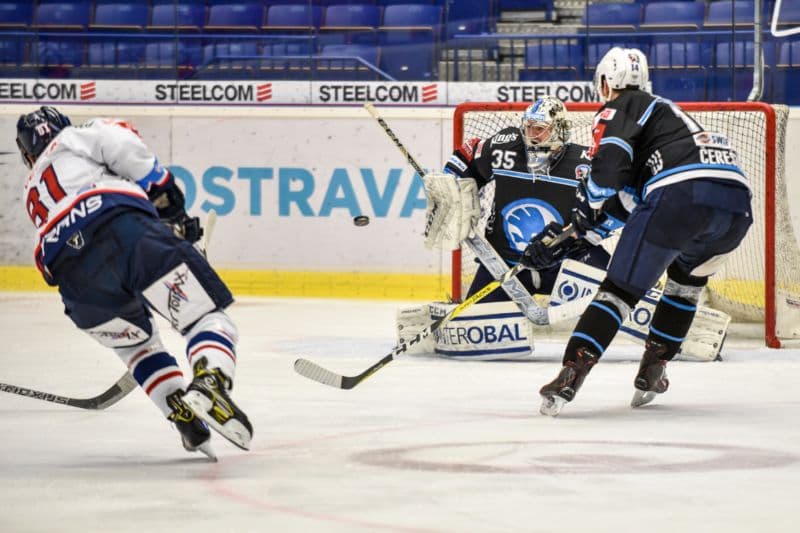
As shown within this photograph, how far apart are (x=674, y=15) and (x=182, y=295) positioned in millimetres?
5420

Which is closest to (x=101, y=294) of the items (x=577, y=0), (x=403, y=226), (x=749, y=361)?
(x=749, y=361)

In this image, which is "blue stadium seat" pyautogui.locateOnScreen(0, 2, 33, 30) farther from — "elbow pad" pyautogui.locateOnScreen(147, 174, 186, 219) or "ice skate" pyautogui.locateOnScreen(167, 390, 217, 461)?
"ice skate" pyautogui.locateOnScreen(167, 390, 217, 461)

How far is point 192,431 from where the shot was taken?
339 centimetres

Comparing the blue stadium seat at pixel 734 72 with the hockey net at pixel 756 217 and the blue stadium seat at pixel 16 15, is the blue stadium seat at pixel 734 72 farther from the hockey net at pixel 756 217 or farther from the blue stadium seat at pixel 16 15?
the blue stadium seat at pixel 16 15

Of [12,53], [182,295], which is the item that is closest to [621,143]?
[182,295]

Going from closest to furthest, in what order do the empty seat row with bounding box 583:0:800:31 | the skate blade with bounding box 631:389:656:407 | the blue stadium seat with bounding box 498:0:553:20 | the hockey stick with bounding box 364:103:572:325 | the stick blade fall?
the stick blade
the skate blade with bounding box 631:389:656:407
the hockey stick with bounding box 364:103:572:325
the empty seat row with bounding box 583:0:800:31
the blue stadium seat with bounding box 498:0:553:20

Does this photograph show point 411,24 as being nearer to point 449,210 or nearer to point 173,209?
point 449,210

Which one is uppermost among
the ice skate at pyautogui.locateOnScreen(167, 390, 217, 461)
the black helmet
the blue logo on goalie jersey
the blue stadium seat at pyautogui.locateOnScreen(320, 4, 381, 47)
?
the black helmet

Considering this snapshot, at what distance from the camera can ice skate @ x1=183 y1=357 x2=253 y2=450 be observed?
10.2ft

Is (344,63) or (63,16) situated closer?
(344,63)

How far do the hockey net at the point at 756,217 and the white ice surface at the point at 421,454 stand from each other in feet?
1.50

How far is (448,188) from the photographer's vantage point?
5664 millimetres

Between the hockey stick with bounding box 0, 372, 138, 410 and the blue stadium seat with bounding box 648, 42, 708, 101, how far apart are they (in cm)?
421

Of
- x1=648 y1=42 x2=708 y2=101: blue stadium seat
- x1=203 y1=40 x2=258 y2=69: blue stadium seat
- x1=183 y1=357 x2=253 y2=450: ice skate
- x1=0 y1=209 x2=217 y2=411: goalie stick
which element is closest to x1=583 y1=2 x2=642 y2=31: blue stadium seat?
x1=648 y1=42 x2=708 y2=101: blue stadium seat
